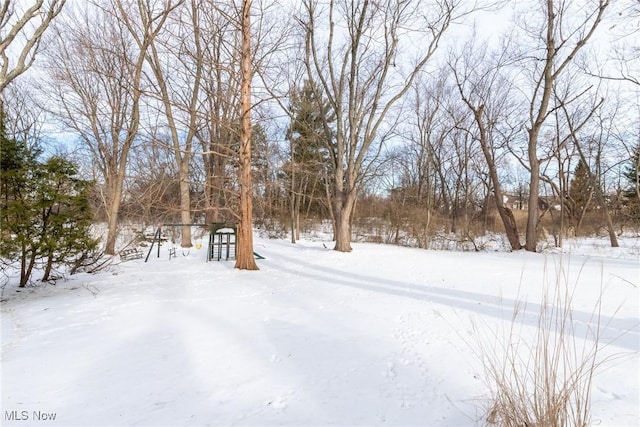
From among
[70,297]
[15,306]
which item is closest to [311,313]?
[70,297]

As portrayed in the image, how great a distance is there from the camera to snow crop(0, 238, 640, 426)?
6.54ft

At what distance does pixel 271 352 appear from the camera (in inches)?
113

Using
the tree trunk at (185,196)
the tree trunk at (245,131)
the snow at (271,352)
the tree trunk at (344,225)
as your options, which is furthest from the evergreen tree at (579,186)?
the tree trunk at (185,196)

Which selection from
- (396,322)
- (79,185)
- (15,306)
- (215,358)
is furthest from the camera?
(79,185)

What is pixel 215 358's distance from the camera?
2744 mm

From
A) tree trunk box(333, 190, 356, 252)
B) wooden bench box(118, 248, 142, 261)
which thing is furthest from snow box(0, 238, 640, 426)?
tree trunk box(333, 190, 356, 252)

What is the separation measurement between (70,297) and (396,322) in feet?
16.4

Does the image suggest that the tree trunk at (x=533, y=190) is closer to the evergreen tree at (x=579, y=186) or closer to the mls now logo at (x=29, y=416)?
the evergreen tree at (x=579, y=186)

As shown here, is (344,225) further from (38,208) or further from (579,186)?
(579,186)

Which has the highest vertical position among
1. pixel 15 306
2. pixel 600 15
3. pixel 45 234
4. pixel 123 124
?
pixel 600 15

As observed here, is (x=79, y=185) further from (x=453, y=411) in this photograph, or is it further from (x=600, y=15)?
(x=600, y=15)

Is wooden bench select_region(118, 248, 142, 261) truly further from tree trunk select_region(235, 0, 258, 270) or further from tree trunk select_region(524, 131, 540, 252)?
tree trunk select_region(524, 131, 540, 252)

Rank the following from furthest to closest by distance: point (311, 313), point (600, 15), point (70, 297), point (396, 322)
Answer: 1. point (600, 15)
2. point (70, 297)
3. point (311, 313)
4. point (396, 322)

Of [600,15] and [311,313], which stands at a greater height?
[600,15]
